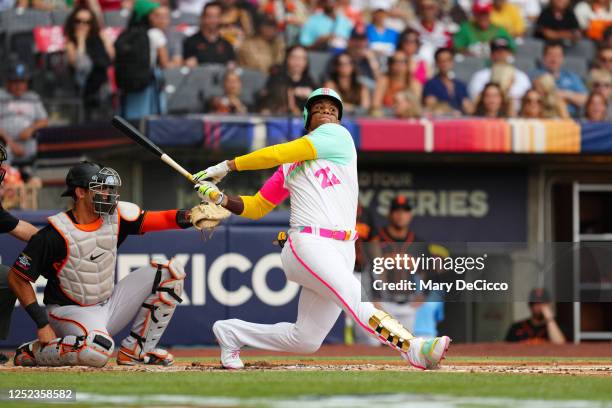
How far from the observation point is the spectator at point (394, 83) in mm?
14195

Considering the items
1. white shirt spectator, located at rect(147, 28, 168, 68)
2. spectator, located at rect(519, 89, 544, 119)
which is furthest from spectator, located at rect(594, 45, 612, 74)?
white shirt spectator, located at rect(147, 28, 168, 68)

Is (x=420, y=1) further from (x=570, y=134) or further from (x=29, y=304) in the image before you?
(x=29, y=304)

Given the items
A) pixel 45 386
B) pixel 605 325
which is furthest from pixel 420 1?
pixel 45 386

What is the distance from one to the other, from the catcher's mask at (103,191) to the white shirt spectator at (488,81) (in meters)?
7.65

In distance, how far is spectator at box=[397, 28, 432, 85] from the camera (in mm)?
14688

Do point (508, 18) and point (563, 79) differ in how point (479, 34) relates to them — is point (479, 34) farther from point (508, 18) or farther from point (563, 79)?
point (563, 79)

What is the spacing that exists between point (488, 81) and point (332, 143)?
791cm

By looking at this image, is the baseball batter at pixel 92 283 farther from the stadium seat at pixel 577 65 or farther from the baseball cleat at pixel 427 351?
the stadium seat at pixel 577 65

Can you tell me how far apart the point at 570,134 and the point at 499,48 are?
1717 mm

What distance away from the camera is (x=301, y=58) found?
44.6 ft

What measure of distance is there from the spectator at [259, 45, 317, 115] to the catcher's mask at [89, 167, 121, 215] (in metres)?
6.02

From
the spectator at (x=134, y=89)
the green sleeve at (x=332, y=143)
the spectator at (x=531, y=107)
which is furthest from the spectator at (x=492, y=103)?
the green sleeve at (x=332, y=143)

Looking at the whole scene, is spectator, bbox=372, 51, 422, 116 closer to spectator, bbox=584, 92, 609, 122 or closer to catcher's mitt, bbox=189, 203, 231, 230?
spectator, bbox=584, 92, 609, 122

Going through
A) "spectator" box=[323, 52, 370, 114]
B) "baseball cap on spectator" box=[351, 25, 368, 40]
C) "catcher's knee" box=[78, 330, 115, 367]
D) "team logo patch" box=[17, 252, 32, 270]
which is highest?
"baseball cap on spectator" box=[351, 25, 368, 40]
